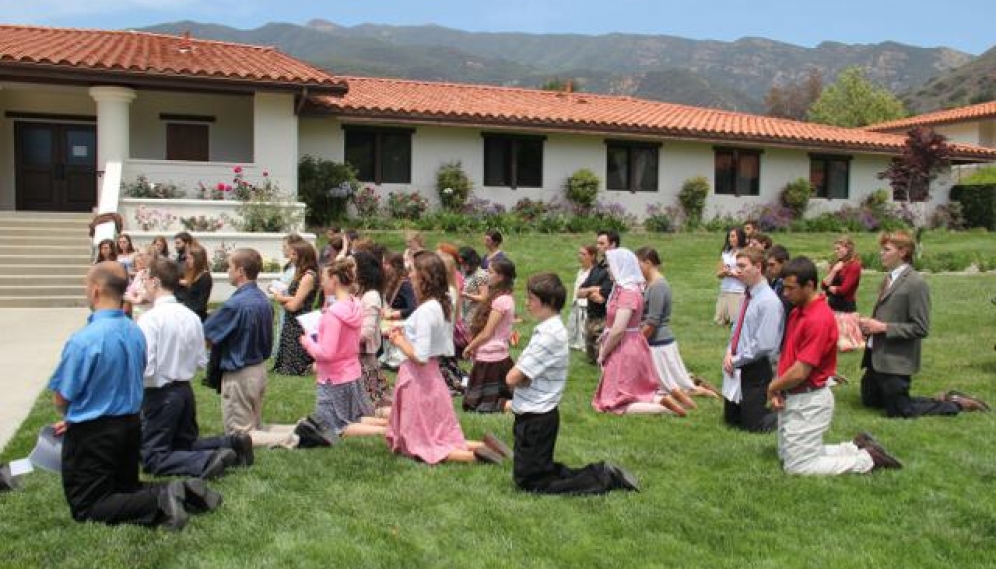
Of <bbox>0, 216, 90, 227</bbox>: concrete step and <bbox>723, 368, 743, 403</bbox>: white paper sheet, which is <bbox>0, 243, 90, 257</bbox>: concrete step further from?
<bbox>723, 368, 743, 403</bbox>: white paper sheet

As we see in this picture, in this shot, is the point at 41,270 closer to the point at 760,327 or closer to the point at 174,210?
the point at 174,210

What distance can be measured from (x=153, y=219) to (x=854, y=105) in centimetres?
6481

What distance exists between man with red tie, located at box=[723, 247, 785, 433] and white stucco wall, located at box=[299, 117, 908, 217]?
17.6 m

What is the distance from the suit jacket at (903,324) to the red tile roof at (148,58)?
1501 centimetres

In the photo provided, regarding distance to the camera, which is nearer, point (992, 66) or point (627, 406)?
point (627, 406)

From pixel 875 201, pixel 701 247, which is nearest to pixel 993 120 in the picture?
pixel 875 201

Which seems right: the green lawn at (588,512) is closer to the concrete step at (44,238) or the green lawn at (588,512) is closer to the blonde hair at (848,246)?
the blonde hair at (848,246)

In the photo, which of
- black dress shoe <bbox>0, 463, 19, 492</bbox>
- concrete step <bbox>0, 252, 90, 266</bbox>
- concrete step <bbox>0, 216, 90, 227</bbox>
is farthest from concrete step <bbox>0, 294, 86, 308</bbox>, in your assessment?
black dress shoe <bbox>0, 463, 19, 492</bbox>

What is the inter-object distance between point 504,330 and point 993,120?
4140cm

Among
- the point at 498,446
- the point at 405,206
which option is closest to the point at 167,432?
the point at 498,446

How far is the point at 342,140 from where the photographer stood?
24.2 m

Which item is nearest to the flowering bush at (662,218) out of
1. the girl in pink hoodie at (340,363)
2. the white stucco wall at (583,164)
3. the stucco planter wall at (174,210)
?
the white stucco wall at (583,164)

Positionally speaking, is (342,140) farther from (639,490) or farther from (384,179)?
(639,490)

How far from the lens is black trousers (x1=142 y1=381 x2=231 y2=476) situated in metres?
6.18
